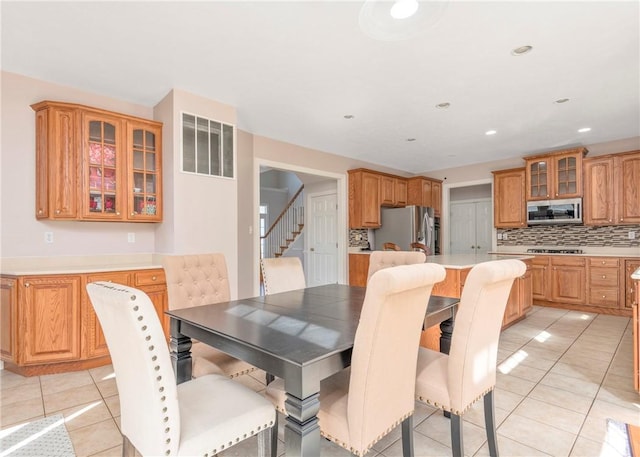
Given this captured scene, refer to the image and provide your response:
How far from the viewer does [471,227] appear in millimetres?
6926

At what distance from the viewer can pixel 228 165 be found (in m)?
3.65

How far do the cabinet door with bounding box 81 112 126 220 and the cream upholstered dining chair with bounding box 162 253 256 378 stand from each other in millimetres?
1503

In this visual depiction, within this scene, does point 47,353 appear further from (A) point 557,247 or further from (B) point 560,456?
(A) point 557,247

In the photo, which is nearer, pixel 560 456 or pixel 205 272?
pixel 560 456

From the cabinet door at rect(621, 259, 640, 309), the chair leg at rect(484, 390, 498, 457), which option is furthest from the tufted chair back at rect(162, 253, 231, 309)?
the cabinet door at rect(621, 259, 640, 309)

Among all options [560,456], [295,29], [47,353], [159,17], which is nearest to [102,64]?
[159,17]

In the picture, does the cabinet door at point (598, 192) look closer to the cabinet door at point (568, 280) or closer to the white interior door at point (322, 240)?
the cabinet door at point (568, 280)

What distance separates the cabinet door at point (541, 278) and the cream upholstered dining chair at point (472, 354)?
438cm

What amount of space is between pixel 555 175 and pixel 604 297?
196 cm

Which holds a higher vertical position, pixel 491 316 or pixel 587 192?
pixel 587 192

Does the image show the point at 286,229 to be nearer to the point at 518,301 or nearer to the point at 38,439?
the point at 518,301

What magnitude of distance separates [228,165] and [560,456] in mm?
3552

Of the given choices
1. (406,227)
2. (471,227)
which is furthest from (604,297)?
(406,227)

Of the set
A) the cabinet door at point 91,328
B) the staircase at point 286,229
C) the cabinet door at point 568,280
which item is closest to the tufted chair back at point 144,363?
the cabinet door at point 91,328
